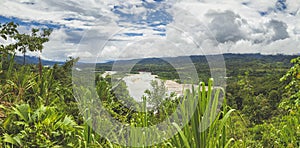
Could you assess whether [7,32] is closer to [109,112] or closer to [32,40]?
[32,40]

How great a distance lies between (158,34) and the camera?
7.10 feet

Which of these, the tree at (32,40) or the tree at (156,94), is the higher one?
the tree at (32,40)

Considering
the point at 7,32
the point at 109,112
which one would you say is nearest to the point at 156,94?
the point at 109,112

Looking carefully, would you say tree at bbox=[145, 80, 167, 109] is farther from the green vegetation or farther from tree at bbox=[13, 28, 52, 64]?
tree at bbox=[13, 28, 52, 64]

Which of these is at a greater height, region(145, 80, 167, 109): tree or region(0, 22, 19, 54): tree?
region(0, 22, 19, 54): tree

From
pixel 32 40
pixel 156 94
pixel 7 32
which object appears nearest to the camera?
pixel 156 94

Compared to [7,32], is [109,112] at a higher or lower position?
lower

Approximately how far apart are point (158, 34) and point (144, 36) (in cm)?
10

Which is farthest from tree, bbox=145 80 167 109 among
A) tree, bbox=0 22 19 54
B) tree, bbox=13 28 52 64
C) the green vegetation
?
tree, bbox=13 28 52 64

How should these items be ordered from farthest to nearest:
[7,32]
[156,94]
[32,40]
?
[32,40] < [7,32] < [156,94]

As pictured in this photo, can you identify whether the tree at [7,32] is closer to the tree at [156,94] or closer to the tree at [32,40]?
the tree at [32,40]

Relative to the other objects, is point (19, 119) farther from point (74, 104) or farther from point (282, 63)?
point (282, 63)

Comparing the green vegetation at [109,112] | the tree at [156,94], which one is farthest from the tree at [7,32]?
the tree at [156,94]

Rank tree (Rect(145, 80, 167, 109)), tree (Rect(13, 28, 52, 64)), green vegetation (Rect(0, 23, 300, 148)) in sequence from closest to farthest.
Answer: green vegetation (Rect(0, 23, 300, 148)), tree (Rect(145, 80, 167, 109)), tree (Rect(13, 28, 52, 64))
